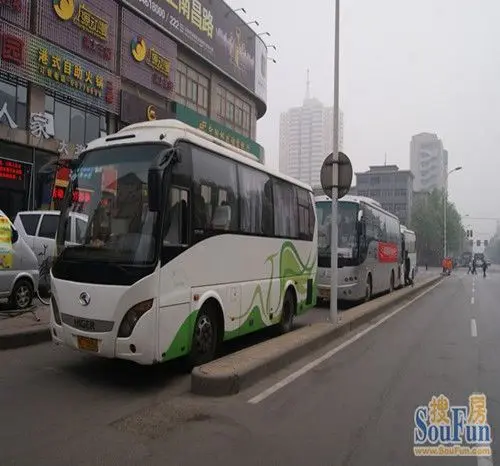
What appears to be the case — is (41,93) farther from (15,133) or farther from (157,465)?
(157,465)

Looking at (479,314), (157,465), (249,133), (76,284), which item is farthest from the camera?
(249,133)

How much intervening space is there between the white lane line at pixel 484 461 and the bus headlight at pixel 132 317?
12.0 ft

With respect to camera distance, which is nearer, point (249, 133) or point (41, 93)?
point (41, 93)

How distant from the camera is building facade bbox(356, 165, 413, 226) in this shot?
107 metres

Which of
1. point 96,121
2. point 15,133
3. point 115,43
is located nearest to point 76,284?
point 15,133

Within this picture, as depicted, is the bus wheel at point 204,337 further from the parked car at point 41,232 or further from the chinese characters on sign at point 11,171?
the chinese characters on sign at point 11,171

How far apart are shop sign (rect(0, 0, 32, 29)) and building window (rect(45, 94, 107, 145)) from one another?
3010mm

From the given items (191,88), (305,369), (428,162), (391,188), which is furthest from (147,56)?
(428,162)

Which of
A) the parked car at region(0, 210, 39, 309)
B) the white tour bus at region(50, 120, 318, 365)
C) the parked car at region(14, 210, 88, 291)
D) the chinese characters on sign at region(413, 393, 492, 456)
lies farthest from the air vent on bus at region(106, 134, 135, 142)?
the parked car at region(14, 210, 88, 291)

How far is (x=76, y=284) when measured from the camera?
638cm

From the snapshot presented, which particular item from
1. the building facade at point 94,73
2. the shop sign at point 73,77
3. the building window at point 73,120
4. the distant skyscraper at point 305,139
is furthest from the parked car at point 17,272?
the distant skyscraper at point 305,139

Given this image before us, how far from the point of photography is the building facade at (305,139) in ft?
170

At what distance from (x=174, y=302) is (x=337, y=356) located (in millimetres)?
3556

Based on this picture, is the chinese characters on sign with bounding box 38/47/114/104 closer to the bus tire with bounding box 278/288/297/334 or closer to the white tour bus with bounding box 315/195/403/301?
the white tour bus with bounding box 315/195/403/301
